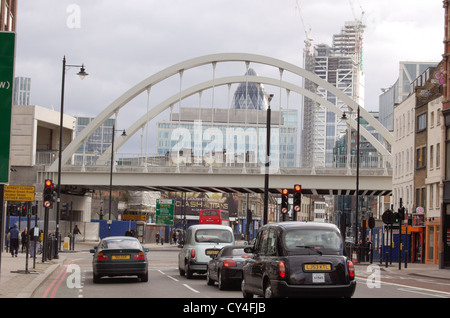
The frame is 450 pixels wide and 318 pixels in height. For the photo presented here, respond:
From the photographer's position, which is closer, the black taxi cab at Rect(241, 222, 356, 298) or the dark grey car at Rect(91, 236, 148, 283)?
the black taxi cab at Rect(241, 222, 356, 298)

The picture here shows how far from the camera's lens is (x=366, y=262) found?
49.3 m

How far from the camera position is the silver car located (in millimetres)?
28094

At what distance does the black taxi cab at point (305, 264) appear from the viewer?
15727 millimetres

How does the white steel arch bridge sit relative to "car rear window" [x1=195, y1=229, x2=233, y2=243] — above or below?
above

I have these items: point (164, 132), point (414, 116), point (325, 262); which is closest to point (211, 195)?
point (164, 132)

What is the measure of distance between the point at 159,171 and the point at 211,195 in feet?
249

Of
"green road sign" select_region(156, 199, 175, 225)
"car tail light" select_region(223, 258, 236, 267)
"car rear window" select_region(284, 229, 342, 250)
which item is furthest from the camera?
"green road sign" select_region(156, 199, 175, 225)

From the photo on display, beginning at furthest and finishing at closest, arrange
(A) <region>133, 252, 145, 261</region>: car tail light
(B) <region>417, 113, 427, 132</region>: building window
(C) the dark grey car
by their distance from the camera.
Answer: (B) <region>417, 113, 427, 132</region>: building window < (A) <region>133, 252, 145, 261</region>: car tail light < (C) the dark grey car

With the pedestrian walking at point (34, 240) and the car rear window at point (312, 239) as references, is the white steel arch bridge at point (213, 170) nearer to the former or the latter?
the pedestrian walking at point (34, 240)

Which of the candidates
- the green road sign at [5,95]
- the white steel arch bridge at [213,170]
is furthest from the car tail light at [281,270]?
the white steel arch bridge at [213,170]

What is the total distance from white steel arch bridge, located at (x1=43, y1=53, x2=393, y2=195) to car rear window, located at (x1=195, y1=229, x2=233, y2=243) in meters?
40.1

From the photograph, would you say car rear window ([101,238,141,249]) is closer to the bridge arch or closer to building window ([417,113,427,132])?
building window ([417,113,427,132])

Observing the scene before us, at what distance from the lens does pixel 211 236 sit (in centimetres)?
2891

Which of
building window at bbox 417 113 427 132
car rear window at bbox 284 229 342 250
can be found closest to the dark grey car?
car rear window at bbox 284 229 342 250
